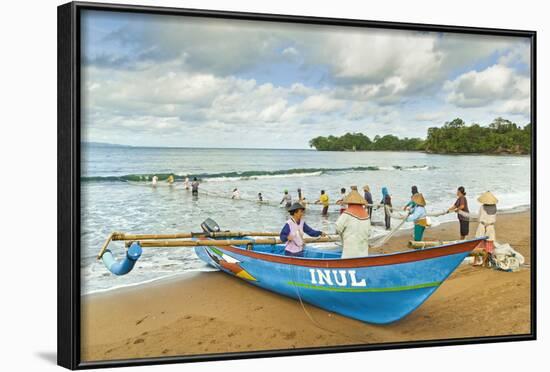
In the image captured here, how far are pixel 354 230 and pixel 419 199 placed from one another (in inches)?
28.4

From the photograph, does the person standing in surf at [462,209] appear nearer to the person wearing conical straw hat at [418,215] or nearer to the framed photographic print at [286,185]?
the framed photographic print at [286,185]

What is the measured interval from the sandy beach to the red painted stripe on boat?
0.86ft

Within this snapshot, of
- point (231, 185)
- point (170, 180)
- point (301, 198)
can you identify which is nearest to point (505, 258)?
point (301, 198)

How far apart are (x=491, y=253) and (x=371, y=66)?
6.33 ft

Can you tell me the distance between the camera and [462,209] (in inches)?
308

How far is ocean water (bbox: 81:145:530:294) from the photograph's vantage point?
6.76 m

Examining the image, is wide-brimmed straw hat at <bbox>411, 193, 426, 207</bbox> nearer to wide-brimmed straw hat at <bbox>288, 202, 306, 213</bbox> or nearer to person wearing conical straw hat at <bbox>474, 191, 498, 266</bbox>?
person wearing conical straw hat at <bbox>474, 191, 498, 266</bbox>

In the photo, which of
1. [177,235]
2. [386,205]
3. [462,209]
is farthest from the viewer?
[462,209]

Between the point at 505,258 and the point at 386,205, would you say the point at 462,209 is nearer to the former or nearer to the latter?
the point at 505,258

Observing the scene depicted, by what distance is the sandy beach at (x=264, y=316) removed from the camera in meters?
6.79

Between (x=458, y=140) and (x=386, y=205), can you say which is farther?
(x=458, y=140)

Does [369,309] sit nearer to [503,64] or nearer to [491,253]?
[491,253]

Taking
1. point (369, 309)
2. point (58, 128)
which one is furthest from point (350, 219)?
point (58, 128)

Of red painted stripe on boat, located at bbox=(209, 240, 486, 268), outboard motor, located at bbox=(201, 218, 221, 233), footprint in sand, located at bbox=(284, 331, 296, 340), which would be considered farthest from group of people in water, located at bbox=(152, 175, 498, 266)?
footprint in sand, located at bbox=(284, 331, 296, 340)
